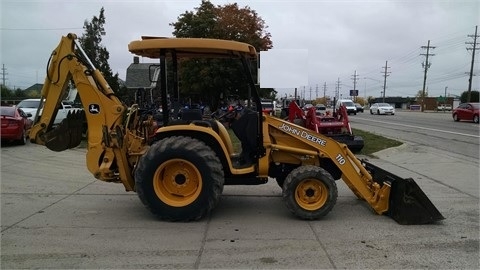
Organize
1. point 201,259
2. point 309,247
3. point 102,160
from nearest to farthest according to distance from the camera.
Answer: point 201,259, point 309,247, point 102,160

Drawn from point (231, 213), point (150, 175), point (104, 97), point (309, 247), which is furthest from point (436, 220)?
point (104, 97)

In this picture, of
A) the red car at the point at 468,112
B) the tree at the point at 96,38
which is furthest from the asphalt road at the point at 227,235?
the tree at the point at 96,38

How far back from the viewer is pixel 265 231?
5727 millimetres

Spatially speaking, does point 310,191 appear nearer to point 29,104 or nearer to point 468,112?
point 29,104

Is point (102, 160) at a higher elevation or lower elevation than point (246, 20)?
lower

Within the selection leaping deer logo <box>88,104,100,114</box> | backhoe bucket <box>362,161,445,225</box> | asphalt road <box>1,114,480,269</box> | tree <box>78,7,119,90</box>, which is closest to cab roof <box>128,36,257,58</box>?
leaping deer logo <box>88,104,100,114</box>

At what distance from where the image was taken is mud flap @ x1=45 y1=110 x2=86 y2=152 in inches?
260

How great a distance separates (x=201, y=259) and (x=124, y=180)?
2.19 meters

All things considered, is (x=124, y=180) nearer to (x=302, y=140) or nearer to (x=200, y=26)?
(x=302, y=140)

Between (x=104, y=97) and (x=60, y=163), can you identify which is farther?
(x=60, y=163)

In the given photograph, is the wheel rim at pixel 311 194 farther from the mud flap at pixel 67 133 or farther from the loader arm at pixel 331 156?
the mud flap at pixel 67 133

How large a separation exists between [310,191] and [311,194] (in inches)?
1.9

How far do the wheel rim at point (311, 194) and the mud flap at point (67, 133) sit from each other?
3.52m

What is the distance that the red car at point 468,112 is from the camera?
3008 cm
